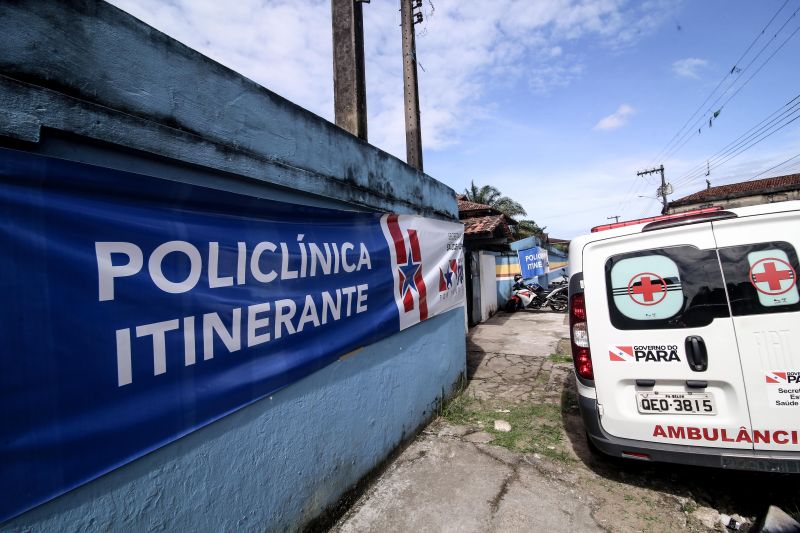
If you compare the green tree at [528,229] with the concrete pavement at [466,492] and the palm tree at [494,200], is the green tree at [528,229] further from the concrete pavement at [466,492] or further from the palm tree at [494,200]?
the concrete pavement at [466,492]

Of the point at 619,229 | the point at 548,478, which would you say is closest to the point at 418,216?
the point at 619,229

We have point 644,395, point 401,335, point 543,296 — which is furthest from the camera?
point 543,296

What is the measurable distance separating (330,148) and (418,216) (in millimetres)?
1449

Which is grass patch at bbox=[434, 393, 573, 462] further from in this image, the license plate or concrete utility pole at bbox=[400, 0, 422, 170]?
concrete utility pole at bbox=[400, 0, 422, 170]

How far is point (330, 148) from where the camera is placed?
2896 mm

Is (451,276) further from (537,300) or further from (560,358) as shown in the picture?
(537,300)

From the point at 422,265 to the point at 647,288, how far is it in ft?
6.80

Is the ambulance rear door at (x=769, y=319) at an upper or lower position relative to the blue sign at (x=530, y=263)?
lower

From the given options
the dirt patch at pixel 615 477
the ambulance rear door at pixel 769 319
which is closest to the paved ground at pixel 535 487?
the dirt patch at pixel 615 477

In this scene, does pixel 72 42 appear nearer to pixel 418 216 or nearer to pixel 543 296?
pixel 418 216

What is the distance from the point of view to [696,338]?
8.29 ft

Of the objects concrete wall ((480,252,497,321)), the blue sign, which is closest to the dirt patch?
concrete wall ((480,252,497,321))

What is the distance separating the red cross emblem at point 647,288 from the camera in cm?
264

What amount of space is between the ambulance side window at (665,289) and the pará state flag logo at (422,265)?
174cm
